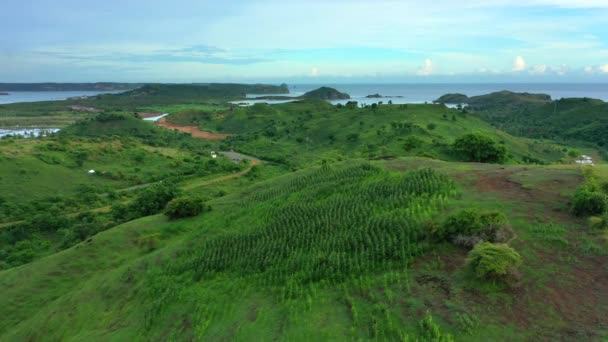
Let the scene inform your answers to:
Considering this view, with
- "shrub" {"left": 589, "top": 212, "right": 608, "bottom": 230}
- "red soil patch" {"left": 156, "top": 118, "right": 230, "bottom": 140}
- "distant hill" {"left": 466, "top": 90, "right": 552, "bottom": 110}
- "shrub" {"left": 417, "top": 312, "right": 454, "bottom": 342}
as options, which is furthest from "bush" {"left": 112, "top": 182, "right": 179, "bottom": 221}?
"distant hill" {"left": 466, "top": 90, "right": 552, "bottom": 110}

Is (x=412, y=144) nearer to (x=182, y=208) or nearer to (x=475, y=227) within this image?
(x=182, y=208)

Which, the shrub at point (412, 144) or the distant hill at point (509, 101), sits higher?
the distant hill at point (509, 101)

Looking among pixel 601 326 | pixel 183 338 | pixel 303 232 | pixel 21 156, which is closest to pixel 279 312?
pixel 183 338

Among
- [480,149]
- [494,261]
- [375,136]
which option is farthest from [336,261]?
[375,136]

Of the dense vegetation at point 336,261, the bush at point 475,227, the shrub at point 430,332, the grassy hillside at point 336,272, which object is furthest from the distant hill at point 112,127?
the shrub at point 430,332

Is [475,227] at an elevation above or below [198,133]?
above

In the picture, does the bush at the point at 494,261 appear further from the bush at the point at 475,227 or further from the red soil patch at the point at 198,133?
the red soil patch at the point at 198,133
